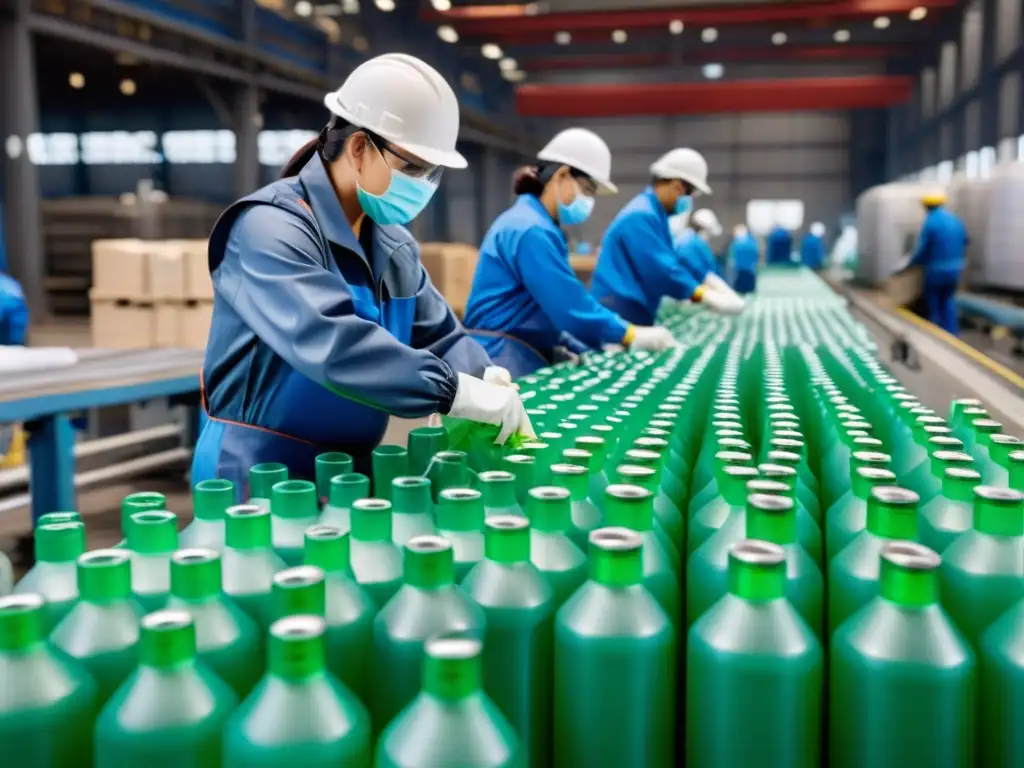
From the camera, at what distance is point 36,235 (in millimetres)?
9164

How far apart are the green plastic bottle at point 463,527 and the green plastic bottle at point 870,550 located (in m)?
0.37

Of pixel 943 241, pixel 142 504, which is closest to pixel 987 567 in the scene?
pixel 142 504

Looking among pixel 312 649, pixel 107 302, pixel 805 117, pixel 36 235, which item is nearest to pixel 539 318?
pixel 312 649

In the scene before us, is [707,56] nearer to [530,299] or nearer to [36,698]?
[530,299]

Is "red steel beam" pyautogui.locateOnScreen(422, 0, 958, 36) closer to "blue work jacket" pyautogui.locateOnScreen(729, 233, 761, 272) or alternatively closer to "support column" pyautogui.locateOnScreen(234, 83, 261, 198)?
"support column" pyautogui.locateOnScreen(234, 83, 261, 198)

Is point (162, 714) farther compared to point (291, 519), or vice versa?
point (291, 519)

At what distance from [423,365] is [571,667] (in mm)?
990

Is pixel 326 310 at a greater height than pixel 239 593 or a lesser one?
greater

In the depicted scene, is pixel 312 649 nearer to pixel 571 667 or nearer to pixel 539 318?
pixel 571 667

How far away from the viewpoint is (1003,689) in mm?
825

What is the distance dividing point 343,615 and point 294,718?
0.68 ft

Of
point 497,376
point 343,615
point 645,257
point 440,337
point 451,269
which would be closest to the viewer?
point 343,615

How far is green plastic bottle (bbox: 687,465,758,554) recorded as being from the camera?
1.13 metres

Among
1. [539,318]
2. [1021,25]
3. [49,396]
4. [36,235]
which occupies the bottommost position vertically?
[49,396]
